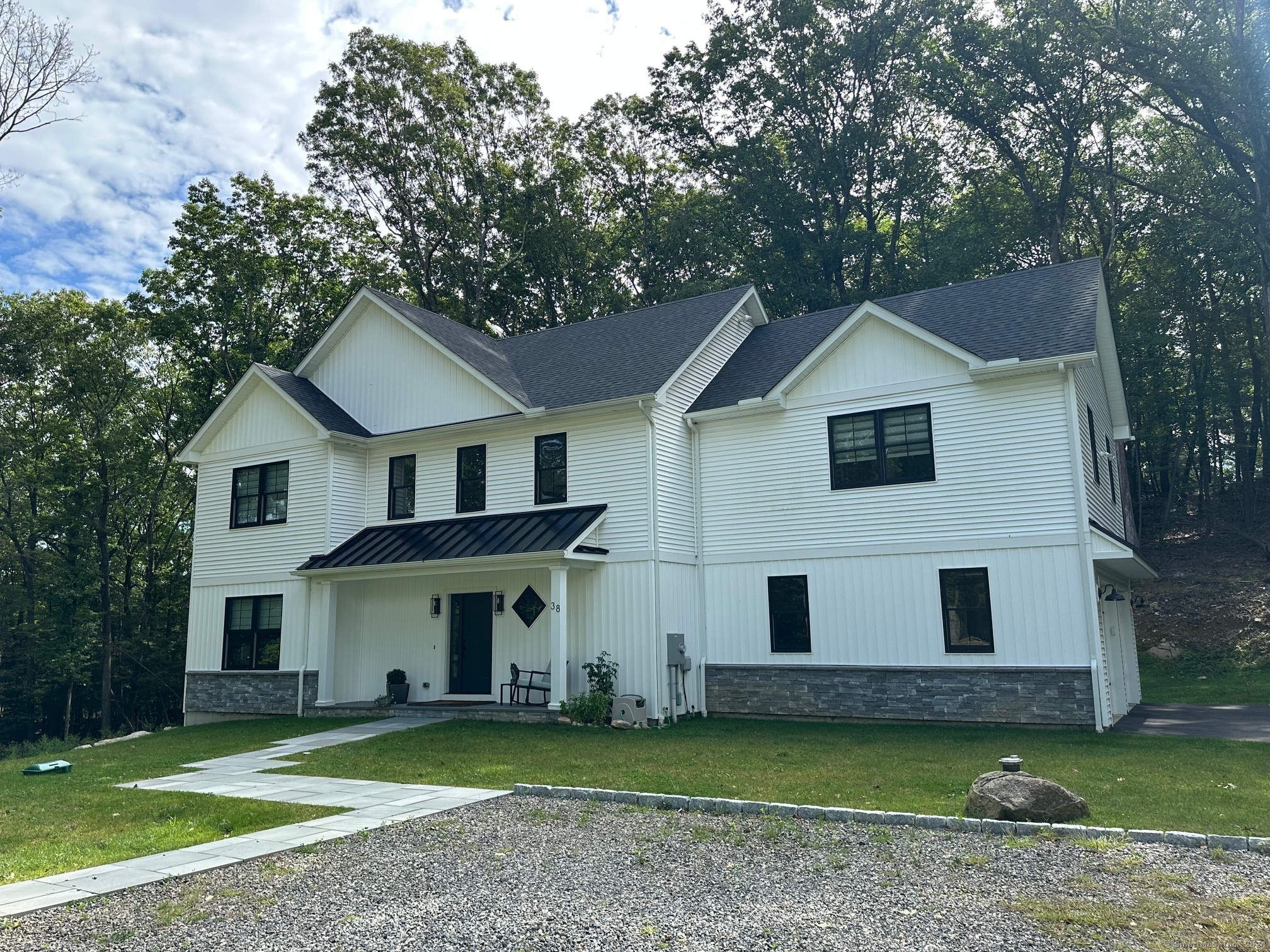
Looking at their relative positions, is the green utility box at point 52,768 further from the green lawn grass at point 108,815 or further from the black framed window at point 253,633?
the black framed window at point 253,633

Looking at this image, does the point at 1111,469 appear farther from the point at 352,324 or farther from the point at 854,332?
the point at 352,324

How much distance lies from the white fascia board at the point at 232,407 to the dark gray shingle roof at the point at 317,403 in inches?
3.9

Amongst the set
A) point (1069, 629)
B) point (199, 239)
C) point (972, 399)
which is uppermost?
point (199, 239)

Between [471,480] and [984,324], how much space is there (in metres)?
10.5

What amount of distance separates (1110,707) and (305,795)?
12472 mm

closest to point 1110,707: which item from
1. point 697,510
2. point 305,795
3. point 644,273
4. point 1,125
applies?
point 697,510

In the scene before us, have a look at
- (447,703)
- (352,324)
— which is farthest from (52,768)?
(352,324)

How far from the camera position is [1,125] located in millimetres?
14148

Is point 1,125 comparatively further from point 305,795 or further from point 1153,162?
point 1153,162

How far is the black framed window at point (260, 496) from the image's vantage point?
20.8 meters

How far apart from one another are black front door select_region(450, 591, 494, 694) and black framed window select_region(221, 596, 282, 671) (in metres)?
4.17

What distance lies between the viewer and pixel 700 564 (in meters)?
17.8

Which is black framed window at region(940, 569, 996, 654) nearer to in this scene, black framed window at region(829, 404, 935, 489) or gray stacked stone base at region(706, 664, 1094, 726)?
gray stacked stone base at region(706, 664, 1094, 726)

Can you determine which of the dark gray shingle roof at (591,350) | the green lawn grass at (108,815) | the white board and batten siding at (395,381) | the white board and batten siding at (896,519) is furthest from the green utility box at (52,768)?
the white board and batten siding at (896,519)
